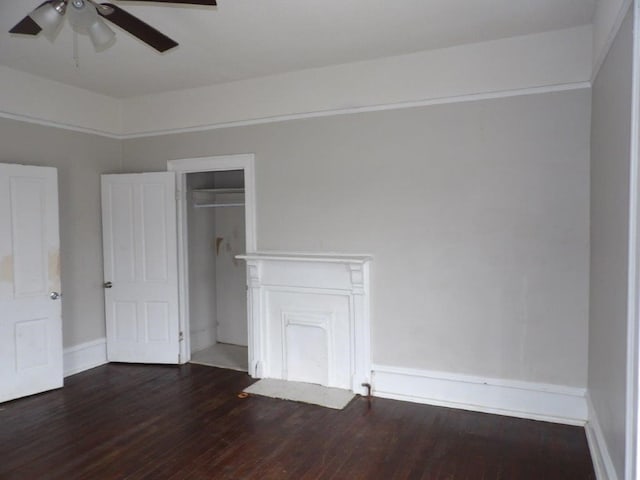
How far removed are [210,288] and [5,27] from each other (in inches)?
129

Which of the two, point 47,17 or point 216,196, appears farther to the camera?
point 216,196

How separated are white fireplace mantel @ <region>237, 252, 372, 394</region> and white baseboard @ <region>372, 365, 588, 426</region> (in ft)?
0.84

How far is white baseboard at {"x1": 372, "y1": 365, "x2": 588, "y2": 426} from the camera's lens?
335 cm

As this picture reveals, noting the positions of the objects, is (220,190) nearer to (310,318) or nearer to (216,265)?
(216,265)

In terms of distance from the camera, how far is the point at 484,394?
3.57 metres

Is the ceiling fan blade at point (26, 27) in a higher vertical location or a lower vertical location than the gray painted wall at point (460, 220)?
higher

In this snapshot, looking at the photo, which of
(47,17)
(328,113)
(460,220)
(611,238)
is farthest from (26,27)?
(611,238)

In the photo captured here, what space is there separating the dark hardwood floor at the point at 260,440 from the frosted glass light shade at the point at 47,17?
248 cm

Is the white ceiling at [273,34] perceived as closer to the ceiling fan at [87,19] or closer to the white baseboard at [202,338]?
the ceiling fan at [87,19]

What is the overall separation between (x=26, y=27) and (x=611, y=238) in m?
3.24

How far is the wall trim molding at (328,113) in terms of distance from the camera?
3.35m

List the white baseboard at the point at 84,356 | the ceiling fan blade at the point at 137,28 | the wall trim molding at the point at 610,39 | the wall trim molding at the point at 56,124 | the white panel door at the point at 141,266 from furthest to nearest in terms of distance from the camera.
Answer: the white panel door at the point at 141,266 → the white baseboard at the point at 84,356 → the wall trim molding at the point at 56,124 → the ceiling fan blade at the point at 137,28 → the wall trim molding at the point at 610,39

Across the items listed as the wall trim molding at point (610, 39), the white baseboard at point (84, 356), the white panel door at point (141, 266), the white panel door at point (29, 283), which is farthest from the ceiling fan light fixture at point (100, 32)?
the white baseboard at point (84, 356)

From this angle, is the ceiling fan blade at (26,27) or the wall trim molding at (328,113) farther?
the wall trim molding at (328,113)
